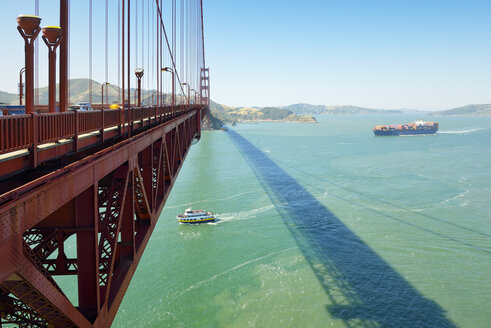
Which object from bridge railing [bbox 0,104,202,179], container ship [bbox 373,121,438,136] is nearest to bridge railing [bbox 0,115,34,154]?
bridge railing [bbox 0,104,202,179]

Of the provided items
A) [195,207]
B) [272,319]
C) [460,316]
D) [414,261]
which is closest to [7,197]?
[272,319]

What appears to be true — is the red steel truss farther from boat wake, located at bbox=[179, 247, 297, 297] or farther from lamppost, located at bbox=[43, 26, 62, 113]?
boat wake, located at bbox=[179, 247, 297, 297]

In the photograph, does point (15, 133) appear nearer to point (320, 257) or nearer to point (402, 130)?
point (320, 257)

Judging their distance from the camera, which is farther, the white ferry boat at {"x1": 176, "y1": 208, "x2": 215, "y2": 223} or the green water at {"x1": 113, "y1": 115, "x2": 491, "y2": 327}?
the white ferry boat at {"x1": 176, "y1": 208, "x2": 215, "y2": 223}

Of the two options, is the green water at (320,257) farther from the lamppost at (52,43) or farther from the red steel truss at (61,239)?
the lamppost at (52,43)

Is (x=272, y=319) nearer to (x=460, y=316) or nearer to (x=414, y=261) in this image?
(x=460, y=316)

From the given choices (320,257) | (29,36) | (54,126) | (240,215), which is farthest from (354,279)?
(29,36)
